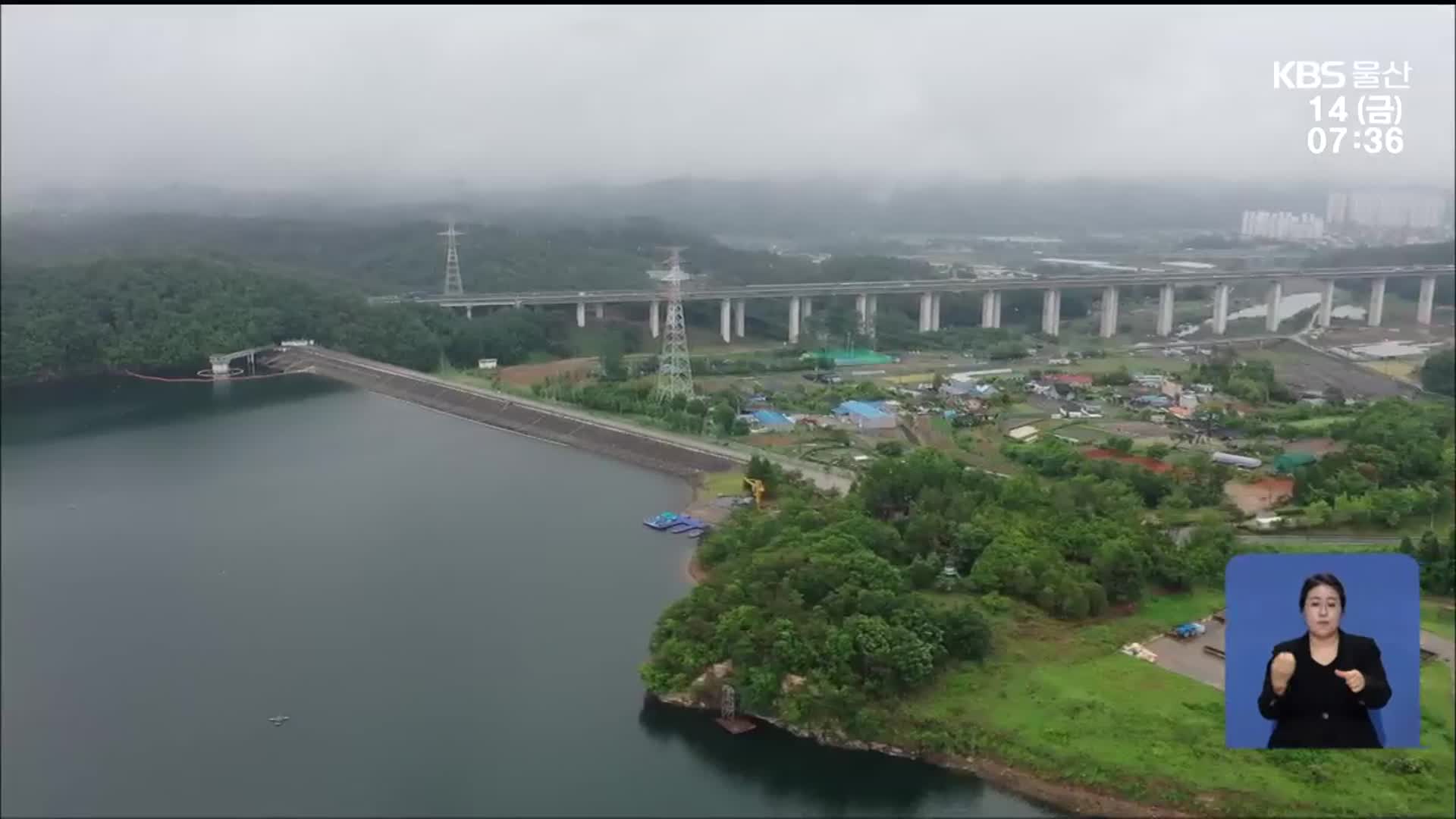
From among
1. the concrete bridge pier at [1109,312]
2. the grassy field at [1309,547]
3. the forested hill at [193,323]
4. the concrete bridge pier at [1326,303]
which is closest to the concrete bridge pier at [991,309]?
the concrete bridge pier at [1109,312]

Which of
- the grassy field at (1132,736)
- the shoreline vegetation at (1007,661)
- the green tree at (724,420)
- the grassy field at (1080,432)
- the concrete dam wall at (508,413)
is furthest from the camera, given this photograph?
the green tree at (724,420)

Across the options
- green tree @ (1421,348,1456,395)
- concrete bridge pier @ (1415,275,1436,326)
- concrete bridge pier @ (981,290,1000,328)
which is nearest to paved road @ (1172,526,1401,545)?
green tree @ (1421,348,1456,395)

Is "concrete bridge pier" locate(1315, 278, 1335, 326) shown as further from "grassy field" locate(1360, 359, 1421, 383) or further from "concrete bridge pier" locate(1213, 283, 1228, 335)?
"grassy field" locate(1360, 359, 1421, 383)

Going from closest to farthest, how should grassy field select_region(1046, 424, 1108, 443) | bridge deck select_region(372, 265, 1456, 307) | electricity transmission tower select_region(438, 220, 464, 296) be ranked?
grassy field select_region(1046, 424, 1108, 443) → bridge deck select_region(372, 265, 1456, 307) → electricity transmission tower select_region(438, 220, 464, 296)

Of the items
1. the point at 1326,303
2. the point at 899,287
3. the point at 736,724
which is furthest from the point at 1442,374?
the point at 736,724

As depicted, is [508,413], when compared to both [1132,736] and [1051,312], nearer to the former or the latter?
[1132,736]

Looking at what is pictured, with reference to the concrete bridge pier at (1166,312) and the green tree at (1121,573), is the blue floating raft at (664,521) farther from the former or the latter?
the concrete bridge pier at (1166,312)

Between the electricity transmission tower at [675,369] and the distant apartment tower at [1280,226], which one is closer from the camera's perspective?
the electricity transmission tower at [675,369]

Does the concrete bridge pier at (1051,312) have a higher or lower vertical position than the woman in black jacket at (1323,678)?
lower
